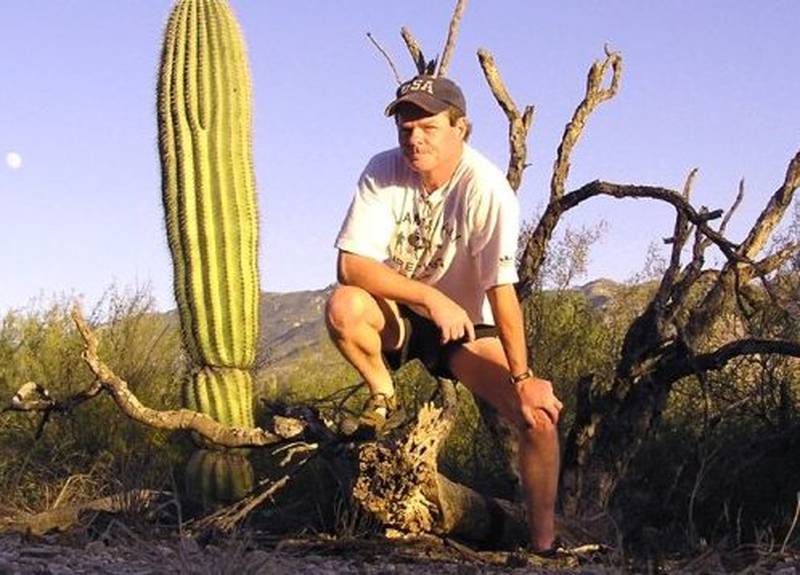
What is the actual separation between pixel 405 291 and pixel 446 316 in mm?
212

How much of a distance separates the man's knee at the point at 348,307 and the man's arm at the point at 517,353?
0.54 meters

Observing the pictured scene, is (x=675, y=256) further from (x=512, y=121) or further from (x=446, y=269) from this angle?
(x=446, y=269)

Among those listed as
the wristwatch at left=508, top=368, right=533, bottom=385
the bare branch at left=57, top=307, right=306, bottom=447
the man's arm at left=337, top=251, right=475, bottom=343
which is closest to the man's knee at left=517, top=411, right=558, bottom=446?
the wristwatch at left=508, top=368, right=533, bottom=385

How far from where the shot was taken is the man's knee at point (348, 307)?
18.8 ft

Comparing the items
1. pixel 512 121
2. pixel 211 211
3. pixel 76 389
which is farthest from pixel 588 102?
pixel 76 389

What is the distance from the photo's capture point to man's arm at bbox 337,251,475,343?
17.7 feet

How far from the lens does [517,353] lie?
549cm

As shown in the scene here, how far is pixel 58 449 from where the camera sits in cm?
1077

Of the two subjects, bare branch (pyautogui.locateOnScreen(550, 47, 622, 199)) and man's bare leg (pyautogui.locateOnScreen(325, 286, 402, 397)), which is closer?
man's bare leg (pyautogui.locateOnScreen(325, 286, 402, 397))

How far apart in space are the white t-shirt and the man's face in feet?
0.38

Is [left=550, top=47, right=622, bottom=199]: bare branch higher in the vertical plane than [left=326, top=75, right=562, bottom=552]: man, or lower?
higher

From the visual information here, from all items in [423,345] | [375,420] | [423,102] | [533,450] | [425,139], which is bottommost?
[533,450]

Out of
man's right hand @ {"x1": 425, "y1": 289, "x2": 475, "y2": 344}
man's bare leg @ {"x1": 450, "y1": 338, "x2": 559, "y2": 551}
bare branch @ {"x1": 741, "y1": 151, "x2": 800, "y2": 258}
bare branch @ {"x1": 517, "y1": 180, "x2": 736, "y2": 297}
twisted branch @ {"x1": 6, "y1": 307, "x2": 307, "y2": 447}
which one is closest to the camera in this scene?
man's right hand @ {"x1": 425, "y1": 289, "x2": 475, "y2": 344}

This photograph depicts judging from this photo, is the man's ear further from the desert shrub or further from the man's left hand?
the desert shrub
